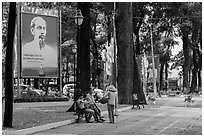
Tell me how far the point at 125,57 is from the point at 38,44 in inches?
254

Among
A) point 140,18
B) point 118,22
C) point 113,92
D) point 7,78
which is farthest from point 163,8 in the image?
point 7,78

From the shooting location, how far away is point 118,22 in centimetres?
3117

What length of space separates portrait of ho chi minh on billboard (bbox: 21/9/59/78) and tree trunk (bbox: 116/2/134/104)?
553 cm

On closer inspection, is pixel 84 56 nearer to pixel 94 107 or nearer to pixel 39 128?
pixel 94 107

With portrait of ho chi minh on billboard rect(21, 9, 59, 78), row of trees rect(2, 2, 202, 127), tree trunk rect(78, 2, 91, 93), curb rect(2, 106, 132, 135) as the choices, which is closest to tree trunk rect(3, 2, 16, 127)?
curb rect(2, 106, 132, 135)

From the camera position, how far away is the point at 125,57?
101 feet

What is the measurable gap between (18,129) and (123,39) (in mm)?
18074

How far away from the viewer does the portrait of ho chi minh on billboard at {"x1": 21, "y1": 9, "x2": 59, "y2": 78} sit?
32.3 meters

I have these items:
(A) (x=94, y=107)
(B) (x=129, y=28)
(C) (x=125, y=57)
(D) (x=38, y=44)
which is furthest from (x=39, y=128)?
(D) (x=38, y=44)

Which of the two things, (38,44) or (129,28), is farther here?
(38,44)

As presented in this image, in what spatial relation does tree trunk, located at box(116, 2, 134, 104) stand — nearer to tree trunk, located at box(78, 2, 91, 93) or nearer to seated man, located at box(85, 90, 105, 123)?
tree trunk, located at box(78, 2, 91, 93)

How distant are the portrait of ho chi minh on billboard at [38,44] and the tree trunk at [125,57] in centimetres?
553

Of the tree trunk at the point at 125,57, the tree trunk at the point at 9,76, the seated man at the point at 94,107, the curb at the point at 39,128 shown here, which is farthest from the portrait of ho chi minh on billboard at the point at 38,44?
the tree trunk at the point at 9,76

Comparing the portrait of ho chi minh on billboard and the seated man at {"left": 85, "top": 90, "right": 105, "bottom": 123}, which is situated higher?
the portrait of ho chi minh on billboard
